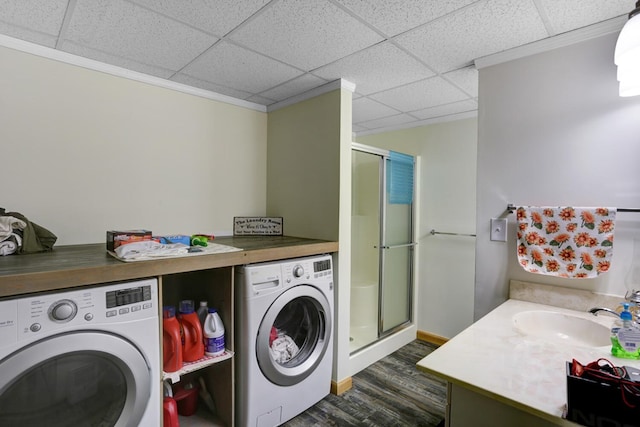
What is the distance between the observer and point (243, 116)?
8.64 ft

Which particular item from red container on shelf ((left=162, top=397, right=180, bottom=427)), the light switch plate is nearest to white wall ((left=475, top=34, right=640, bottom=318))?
the light switch plate

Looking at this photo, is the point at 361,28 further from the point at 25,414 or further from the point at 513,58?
the point at 25,414

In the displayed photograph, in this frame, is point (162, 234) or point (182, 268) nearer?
point (182, 268)

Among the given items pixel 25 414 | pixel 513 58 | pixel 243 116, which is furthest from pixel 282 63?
pixel 25 414

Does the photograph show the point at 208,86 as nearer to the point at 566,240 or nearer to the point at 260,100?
the point at 260,100

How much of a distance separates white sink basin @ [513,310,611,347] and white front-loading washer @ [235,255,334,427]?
1104 mm

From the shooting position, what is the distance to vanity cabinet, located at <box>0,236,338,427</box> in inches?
45.2

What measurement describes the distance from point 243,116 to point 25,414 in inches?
85.9

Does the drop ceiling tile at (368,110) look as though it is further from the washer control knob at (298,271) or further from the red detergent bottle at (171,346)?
the red detergent bottle at (171,346)

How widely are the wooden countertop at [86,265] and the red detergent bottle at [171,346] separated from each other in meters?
0.32

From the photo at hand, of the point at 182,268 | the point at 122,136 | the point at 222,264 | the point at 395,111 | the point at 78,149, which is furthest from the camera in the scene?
the point at 395,111

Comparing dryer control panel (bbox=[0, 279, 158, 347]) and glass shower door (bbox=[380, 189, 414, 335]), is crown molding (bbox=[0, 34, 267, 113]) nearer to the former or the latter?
dryer control panel (bbox=[0, 279, 158, 347])

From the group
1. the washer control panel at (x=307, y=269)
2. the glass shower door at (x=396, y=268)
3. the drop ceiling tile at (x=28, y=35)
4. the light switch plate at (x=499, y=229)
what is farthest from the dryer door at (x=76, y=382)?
the glass shower door at (x=396, y=268)

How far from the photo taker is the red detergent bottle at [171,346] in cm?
153
